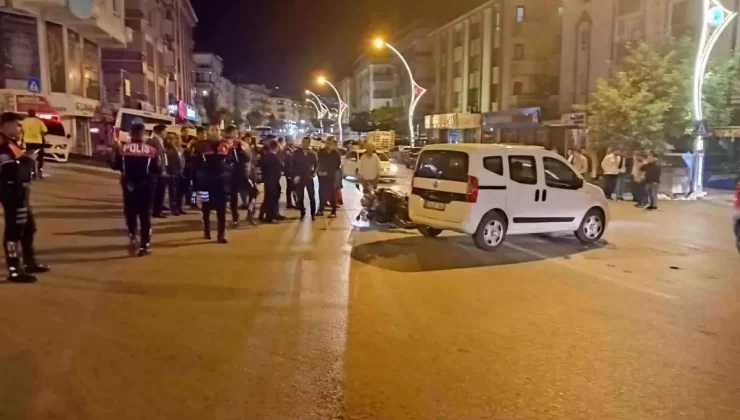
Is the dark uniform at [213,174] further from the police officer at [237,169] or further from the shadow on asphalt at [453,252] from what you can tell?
the shadow on asphalt at [453,252]

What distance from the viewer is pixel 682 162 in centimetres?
2298

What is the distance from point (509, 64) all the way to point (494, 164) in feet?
141

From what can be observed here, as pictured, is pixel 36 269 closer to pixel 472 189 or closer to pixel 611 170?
pixel 472 189

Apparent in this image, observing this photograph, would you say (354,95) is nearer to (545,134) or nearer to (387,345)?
(545,134)

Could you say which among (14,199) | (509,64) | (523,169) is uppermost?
(509,64)

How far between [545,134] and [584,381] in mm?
43406

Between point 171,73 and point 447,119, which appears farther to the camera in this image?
point 171,73

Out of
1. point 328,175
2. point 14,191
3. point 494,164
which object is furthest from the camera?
point 328,175

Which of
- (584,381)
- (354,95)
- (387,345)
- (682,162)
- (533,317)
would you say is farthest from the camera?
(354,95)

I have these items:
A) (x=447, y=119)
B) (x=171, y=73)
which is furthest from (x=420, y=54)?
(x=171, y=73)

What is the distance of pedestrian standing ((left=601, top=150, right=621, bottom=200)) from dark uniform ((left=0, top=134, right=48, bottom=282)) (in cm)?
1677

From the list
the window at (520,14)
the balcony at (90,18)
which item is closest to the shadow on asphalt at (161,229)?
the balcony at (90,18)

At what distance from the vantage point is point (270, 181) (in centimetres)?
1444

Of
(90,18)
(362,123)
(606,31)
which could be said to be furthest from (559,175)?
(362,123)
